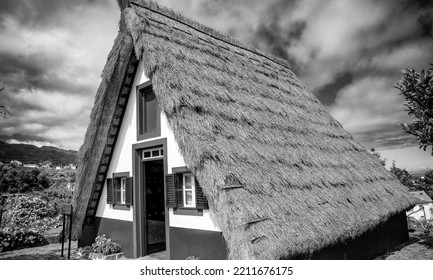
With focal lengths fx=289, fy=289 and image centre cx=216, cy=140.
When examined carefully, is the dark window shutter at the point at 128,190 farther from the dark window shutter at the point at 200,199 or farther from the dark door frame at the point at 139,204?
the dark window shutter at the point at 200,199

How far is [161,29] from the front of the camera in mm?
6137

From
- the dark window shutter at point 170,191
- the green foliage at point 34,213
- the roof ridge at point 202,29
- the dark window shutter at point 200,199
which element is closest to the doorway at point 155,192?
the dark window shutter at point 170,191

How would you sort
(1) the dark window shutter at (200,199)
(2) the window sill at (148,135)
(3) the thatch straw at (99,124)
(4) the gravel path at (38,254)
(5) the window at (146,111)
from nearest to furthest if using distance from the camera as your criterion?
(1) the dark window shutter at (200,199), (2) the window sill at (148,135), (3) the thatch straw at (99,124), (5) the window at (146,111), (4) the gravel path at (38,254)

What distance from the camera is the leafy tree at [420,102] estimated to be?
4801 mm

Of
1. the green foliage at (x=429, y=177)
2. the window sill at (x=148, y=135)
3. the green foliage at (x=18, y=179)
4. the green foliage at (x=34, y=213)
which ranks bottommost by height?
the green foliage at (x=34, y=213)

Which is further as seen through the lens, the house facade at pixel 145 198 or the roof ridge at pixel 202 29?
the roof ridge at pixel 202 29

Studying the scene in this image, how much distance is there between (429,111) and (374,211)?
2.03 metres

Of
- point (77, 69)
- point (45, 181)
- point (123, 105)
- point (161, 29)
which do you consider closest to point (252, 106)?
point (161, 29)

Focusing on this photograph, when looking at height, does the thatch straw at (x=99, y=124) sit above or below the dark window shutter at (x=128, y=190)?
above

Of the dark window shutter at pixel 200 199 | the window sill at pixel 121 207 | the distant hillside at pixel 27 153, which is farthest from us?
the window sill at pixel 121 207

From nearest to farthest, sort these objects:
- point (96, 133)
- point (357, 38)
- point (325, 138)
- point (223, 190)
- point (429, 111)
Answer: point (223, 190), point (429, 111), point (357, 38), point (96, 133), point (325, 138)

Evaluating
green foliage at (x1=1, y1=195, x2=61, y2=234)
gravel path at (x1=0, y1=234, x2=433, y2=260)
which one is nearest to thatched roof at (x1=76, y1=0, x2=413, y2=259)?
gravel path at (x1=0, y1=234, x2=433, y2=260)

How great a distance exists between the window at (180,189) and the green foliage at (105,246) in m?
2.17
